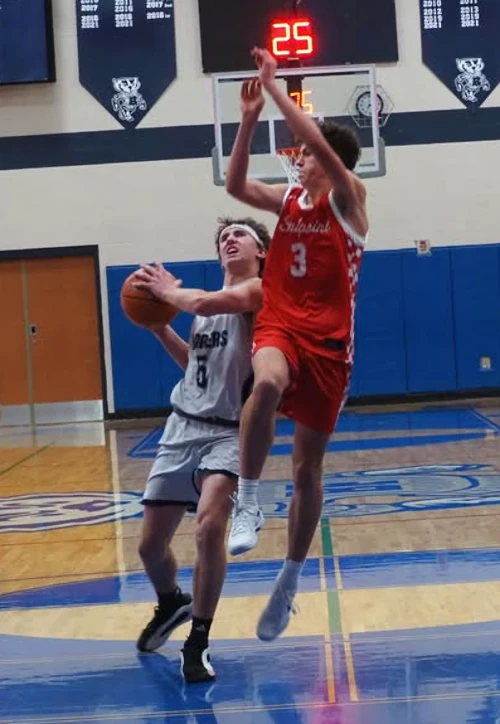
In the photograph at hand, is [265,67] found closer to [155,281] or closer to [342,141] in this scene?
[342,141]

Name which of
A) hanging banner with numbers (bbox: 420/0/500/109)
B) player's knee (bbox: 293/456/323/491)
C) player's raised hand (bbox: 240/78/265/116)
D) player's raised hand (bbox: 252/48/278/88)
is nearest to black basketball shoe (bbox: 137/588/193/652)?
player's knee (bbox: 293/456/323/491)

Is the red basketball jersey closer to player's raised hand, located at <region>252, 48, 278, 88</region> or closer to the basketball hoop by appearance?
player's raised hand, located at <region>252, 48, 278, 88</region>

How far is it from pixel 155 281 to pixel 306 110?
367 inches

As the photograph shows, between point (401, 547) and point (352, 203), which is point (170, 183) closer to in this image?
point (401, 547)

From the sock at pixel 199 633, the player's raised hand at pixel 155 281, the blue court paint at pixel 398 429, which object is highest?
the player's raised hand at pixel 155 281

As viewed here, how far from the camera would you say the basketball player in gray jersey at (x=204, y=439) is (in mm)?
4973

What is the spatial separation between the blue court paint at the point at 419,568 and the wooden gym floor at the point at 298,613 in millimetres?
17

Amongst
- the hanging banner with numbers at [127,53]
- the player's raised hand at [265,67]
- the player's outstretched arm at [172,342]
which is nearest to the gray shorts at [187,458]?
the player's outstretched arm at [172,342]

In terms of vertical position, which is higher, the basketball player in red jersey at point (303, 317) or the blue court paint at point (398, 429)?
the basketball player in red jersey at point (303, 317)

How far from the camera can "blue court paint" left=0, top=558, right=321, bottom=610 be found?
6.46 metres

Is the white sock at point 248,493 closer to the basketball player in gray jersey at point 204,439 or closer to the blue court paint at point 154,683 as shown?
the basketball player in gray jersey at point 204,439

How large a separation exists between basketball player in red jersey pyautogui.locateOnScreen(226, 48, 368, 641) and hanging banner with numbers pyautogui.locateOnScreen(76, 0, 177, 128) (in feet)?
45.4

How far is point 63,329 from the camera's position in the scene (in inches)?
749

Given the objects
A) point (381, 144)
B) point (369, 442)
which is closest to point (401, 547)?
point (369, 442)
